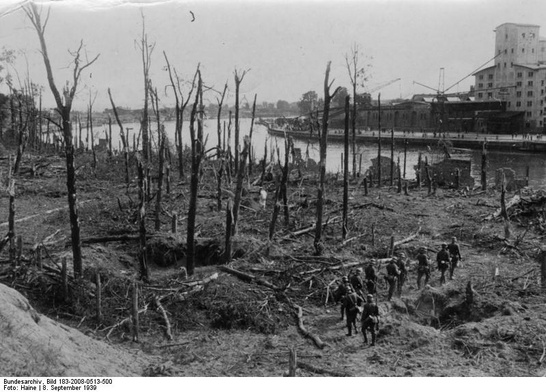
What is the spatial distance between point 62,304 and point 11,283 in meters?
1.11

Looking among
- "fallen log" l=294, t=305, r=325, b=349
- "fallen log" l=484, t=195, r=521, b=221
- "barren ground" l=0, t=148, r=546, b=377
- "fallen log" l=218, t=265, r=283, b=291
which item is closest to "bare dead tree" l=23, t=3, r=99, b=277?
"barren ground" l=0, t=148, r=546, b=377

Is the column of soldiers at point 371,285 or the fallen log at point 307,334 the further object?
the fallen log at point 307,334

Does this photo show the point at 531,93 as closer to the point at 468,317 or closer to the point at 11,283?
the point at 468,317

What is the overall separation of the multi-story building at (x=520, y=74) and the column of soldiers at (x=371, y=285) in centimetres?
633

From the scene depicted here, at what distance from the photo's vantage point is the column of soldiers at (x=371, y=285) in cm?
941

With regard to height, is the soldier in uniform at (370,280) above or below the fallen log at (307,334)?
above

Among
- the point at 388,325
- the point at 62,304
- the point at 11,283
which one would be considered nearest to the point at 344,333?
the point at 388,325

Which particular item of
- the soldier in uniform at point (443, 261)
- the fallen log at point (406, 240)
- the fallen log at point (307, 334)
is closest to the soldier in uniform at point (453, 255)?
the soldier in uniform at point (443, 261)

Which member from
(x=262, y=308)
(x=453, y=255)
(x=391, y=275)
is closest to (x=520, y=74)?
(x=453, y=255)

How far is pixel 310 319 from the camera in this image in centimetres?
1083

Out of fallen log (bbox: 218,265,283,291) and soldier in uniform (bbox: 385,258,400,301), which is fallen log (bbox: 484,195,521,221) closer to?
soldier in uniform (bbox: 385,258,400,301)

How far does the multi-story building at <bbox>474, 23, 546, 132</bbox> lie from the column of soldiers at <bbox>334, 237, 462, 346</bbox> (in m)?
6.33

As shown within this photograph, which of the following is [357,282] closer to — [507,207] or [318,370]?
[318,370]

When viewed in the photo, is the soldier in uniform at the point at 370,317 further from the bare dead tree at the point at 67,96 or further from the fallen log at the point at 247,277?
the bare dead tree at the point at 67,96
